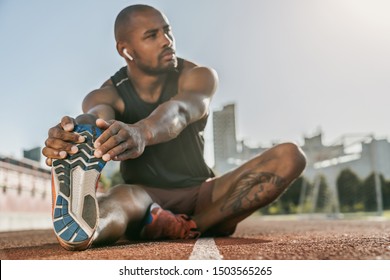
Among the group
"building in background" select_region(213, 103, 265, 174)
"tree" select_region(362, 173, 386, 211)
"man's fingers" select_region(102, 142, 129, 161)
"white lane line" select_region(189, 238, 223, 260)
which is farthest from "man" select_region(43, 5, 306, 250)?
"tree" select_region(362, 173, 386, 211)

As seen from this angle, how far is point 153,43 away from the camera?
1934 mm

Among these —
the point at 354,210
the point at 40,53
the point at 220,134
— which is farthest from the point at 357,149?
the point at 40,53

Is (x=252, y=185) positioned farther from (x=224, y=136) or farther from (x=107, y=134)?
(x=224, y=136)

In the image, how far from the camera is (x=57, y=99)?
8.73 ft

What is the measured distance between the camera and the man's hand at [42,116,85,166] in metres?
1.14

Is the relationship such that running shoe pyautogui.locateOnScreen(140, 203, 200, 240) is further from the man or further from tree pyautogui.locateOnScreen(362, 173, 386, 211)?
tree pyautogui.locateOnScreen(362, 173, 386, 211)

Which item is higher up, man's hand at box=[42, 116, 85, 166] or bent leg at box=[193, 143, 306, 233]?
man's hand at box=[42, 116, 85, 166]

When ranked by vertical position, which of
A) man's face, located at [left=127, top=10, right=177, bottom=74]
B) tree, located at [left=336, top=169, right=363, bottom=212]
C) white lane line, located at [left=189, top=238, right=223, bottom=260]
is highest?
man's face, located at [left=127, top=10, right=177, bottom=74]

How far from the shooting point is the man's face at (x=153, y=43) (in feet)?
6.31

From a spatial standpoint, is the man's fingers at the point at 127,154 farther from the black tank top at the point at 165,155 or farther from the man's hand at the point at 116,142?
the black tank top at the point at 165,155

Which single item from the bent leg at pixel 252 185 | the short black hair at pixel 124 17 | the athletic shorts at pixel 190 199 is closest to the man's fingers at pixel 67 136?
the athletic shorts at pixel 190 199

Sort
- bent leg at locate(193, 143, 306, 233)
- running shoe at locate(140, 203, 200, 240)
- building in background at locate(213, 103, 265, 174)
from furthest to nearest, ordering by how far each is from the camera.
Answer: building in background at locate(213, 103, 265, 174), bent leg at locate(193, 143, 306, 233), running shoe at locate(140, 203, 200, 240)

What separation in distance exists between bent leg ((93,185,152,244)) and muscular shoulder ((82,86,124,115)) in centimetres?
38

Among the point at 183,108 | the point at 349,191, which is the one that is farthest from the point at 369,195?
the point at 183,108
